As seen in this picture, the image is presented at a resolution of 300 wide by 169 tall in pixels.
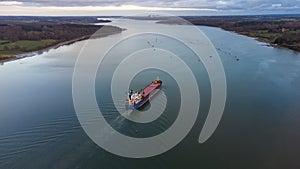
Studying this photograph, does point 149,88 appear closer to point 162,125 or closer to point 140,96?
point 140,96

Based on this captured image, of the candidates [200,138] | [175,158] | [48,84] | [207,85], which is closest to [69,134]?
[175,158]

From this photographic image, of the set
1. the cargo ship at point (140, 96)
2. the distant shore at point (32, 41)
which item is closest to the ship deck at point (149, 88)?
the cargo ship at point (140, 96)

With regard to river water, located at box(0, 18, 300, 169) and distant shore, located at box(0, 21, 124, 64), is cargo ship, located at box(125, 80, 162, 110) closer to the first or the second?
river water, located at box(0, 18, 300, 169)

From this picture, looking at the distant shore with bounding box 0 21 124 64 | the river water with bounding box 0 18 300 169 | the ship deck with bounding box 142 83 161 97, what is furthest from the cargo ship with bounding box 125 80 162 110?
the distant shore with bounding box 0 21 124 64

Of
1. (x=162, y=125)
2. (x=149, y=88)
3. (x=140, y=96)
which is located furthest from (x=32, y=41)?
(x=162, y=125)

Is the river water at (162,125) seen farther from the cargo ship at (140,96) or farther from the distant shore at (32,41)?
the distant shore at (32,41)
